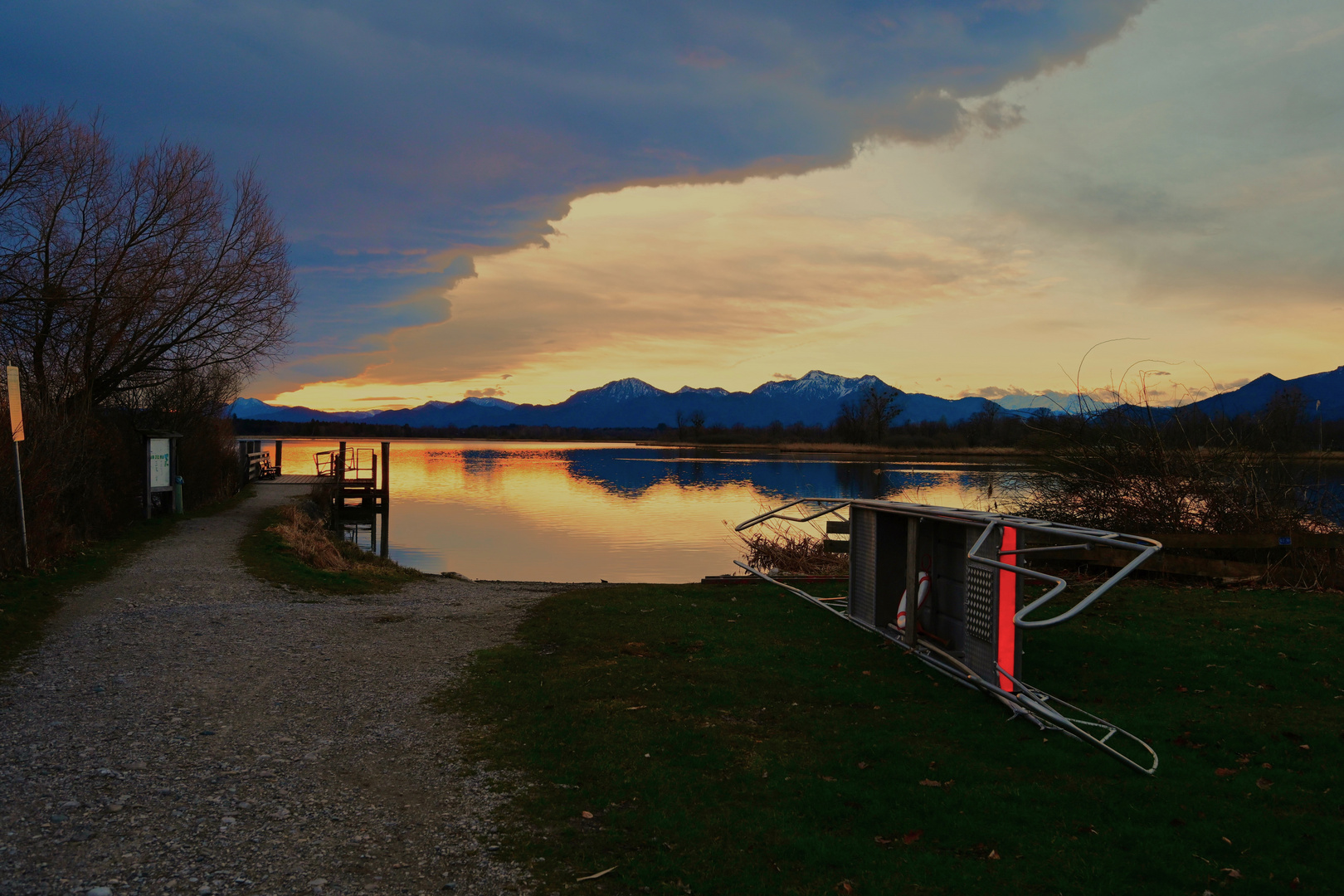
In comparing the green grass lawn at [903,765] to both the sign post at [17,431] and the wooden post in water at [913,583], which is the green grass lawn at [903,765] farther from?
the sign post at [17,431]

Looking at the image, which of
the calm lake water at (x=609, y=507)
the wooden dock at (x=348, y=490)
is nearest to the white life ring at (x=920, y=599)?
the calm lake water at (x=609, y=507)

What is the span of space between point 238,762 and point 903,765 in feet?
16.1

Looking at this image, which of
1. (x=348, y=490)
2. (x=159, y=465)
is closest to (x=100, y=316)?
(x=159, y=465)

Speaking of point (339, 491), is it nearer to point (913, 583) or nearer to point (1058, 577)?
point (913, 583)

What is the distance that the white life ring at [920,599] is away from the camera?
365 inches

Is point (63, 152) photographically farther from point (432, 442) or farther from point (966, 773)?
point (432, 442)

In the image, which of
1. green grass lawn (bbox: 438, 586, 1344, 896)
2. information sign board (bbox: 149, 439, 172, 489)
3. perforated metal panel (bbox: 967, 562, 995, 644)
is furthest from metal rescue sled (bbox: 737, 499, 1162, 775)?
information sign board (bbox: 149, 439, 172, 489)

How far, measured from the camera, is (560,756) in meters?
6.19

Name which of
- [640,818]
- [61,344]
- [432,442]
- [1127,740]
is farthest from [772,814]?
[432,442]

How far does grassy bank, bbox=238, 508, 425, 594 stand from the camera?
47.7 feet

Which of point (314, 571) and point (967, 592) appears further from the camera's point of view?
point (314, 571)

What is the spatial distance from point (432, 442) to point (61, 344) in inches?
6116

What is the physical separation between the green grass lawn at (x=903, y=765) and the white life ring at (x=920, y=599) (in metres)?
0.55

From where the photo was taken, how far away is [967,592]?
8070 millimetres
